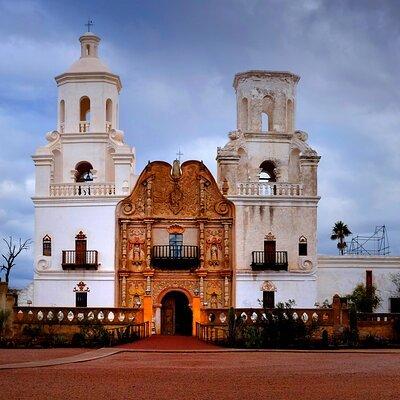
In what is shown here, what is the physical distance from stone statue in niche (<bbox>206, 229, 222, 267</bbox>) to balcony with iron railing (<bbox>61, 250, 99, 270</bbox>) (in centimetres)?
594

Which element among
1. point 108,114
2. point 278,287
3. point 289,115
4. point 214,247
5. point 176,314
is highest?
point 108,114

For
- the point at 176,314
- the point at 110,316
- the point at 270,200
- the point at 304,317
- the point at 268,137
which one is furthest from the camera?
the point at 268,137

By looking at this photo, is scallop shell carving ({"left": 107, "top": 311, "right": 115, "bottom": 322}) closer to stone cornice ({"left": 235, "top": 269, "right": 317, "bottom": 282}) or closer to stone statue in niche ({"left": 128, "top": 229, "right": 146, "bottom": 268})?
stone statue in niche ({"left": 128, "top": 229, "right": 146, "bottom": 268})

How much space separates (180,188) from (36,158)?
7.97m

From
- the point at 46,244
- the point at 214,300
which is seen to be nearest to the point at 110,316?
the point at 214,300

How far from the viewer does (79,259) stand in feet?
150

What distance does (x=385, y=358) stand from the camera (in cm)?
2489

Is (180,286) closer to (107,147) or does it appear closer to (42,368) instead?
(107,147)

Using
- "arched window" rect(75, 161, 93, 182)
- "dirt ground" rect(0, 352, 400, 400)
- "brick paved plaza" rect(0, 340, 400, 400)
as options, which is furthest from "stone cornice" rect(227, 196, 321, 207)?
"dirt ground" rect(0, 352, 400, 400)

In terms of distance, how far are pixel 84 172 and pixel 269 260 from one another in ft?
38.6

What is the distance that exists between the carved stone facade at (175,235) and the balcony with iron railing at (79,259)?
4.29ft

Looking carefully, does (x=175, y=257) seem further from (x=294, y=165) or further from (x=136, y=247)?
(x=294, y=165)

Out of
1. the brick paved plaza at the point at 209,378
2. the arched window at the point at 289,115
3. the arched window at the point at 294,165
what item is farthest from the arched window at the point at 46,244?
the brick paved plaza at the point at 209,378

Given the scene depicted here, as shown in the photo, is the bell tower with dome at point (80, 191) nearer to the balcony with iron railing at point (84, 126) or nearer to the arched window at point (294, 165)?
the balcony with iron railing at point (84, 126)
